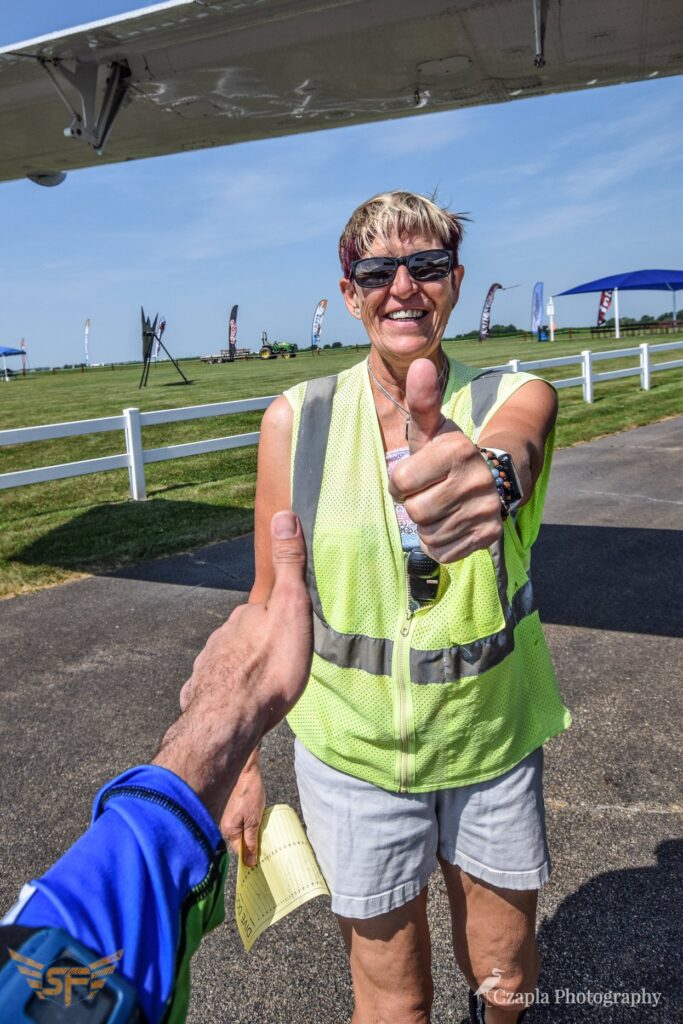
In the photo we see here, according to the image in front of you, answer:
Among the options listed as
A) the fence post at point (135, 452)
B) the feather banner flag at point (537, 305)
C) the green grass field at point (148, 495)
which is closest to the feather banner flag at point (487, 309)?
the feather banner flag at point (537, 305)

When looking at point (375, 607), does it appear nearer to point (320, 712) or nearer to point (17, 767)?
point (320, 712)

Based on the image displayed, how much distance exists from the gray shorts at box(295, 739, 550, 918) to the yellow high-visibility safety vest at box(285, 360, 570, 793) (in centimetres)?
5

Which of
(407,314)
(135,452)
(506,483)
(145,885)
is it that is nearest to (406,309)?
(407,314)

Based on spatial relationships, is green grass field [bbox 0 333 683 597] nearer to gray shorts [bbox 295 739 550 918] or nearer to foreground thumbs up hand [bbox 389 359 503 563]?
gray shorts [bbox 295 739 550 918]

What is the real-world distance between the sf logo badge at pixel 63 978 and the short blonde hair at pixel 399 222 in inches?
61.1

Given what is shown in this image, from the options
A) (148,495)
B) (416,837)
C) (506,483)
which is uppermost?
(506,483)

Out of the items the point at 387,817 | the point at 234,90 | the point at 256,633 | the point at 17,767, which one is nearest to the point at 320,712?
the point at 387,817

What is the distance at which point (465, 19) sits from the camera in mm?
4188

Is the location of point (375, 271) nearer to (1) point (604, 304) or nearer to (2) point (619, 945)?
(2) point (619, 945)

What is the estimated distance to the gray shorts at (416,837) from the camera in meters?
1.71

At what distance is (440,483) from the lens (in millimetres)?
1062

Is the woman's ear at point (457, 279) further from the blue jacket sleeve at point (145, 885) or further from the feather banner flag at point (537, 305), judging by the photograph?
the feather banner flag at point (537, 305)

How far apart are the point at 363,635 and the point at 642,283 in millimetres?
47724

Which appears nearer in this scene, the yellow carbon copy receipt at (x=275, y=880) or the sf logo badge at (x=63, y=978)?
the sf logo badge at (x=63, y=978)
